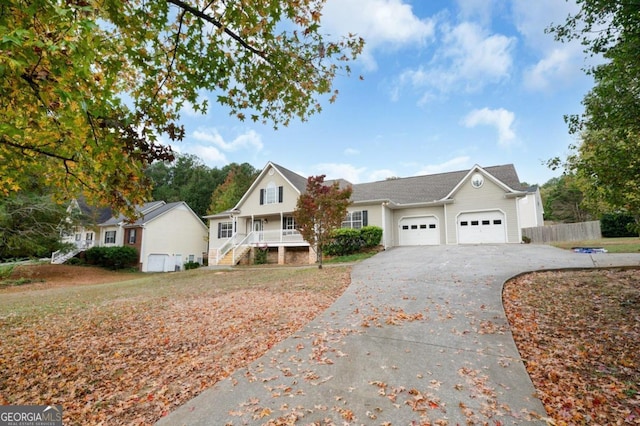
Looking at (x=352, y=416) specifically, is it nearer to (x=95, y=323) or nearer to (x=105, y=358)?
(x=105, y=358)

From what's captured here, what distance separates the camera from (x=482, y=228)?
19.8m

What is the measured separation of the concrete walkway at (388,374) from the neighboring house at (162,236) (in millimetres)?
25339

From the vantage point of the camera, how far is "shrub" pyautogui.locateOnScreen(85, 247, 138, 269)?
2586 cm

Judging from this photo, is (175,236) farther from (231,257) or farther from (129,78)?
(129,78)

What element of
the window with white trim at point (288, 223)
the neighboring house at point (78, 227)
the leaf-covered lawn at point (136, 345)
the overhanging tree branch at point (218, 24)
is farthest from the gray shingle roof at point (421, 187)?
the neighboring house at point (78, 227)

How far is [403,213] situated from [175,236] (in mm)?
21377

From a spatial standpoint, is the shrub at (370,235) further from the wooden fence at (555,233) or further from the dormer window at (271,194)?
the wooden fence at (555,233)

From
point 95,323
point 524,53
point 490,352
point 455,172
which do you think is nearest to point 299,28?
point 490,352

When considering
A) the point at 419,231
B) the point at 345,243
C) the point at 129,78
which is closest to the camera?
the point at 129,78

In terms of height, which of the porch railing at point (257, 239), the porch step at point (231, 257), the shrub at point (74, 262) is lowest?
the shrub at point (74, 262)

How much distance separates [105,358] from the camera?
16.7 ft

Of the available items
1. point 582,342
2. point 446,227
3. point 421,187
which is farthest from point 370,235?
point 582,342

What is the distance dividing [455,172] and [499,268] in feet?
50.0

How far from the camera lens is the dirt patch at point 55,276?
1769cm
